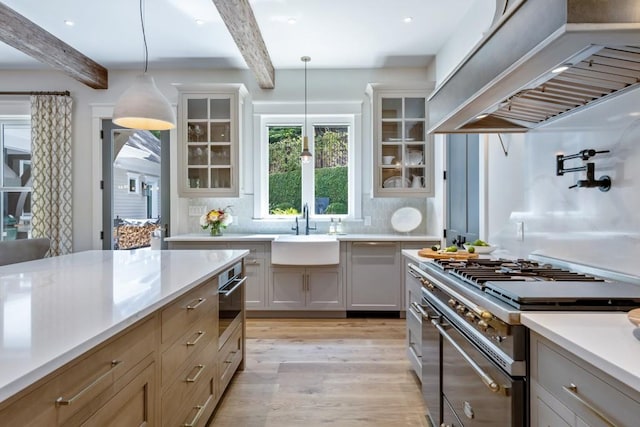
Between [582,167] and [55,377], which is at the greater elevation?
[582,167]

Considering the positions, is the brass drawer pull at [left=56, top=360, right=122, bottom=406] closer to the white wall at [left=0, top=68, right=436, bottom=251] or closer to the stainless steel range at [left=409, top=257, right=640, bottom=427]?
the stainless steel range at [left=409, top=257, right=640, bottom=427]

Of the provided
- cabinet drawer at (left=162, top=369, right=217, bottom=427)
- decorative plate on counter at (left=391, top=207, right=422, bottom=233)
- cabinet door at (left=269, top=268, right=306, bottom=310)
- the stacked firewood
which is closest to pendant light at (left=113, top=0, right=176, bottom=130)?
cabinet drawer at (left=162, top=369, right=217, bottom=427)

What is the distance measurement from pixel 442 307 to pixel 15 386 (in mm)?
1555

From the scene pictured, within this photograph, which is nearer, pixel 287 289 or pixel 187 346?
pixel 187 346

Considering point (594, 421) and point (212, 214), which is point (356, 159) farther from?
point (594, 421)

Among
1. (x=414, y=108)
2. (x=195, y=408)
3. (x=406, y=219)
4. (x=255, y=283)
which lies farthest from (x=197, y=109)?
(x=195, y=408)

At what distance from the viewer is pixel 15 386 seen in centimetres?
67

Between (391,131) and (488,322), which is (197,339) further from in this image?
(391,131)

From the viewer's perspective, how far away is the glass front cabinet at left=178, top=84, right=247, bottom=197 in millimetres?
4102

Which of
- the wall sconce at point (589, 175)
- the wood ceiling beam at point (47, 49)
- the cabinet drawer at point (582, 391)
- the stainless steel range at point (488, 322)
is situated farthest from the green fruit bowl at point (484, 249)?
the wood ceiling beam at point (47, 49)

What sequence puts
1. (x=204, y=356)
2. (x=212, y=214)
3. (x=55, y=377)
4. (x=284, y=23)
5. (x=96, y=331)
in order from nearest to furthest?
1. (x=55, y=377)
2. (x=96, y=331)
3. (x=204, y=356)
4. (x=284, y=23)
5. (x=212, y=214)

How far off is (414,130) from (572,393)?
3511 millimetres

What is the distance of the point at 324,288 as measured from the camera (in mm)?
3893

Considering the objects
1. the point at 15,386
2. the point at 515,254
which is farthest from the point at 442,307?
the point at 15,386
